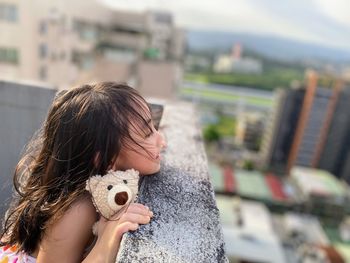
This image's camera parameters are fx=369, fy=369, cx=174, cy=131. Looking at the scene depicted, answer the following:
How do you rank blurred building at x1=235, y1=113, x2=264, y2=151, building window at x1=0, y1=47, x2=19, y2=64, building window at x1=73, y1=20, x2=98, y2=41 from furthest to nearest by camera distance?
1. blurred building at x1=235, y1=113, x2=264, y2=151
2. building window at x1=73, y1=20, x2=98, y2=41
3. building window at x1=0, y1=47, x2=19, y2=64

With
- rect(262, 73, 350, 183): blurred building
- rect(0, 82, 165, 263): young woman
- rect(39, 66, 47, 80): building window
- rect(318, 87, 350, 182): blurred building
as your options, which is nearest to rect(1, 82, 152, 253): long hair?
rect(0, 82, 165, 263): young woman

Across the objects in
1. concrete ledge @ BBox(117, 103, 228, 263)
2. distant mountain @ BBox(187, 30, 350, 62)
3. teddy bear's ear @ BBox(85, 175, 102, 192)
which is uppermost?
teddy bear's ear @ BBox(85, 175, 102, 192)

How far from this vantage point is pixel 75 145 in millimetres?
735

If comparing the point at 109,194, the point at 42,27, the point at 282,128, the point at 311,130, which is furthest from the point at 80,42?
the point at 311,130

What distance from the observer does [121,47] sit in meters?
11.8

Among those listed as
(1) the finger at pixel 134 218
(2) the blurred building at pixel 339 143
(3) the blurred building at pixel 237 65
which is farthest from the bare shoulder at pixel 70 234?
(3) the blurred building at pixel 237 65

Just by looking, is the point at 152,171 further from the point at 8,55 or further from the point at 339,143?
the point at 339,143

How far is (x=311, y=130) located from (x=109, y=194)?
18281 mm

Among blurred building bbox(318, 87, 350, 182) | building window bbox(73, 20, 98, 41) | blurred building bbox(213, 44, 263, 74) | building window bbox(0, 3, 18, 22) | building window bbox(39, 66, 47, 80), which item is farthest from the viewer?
blurred building bbox(213, 44, 263, 74)

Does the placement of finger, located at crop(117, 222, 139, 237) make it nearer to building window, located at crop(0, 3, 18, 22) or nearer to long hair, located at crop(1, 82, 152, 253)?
long hair, located at crop(1, 82, 152, 253)

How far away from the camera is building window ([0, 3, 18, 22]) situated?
6.86 metres

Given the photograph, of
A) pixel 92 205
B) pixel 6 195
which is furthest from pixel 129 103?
pixel 6 195

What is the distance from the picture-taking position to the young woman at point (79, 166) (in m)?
0.70

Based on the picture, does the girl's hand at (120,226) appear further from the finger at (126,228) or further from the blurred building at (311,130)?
the blurred building at (311,130)
